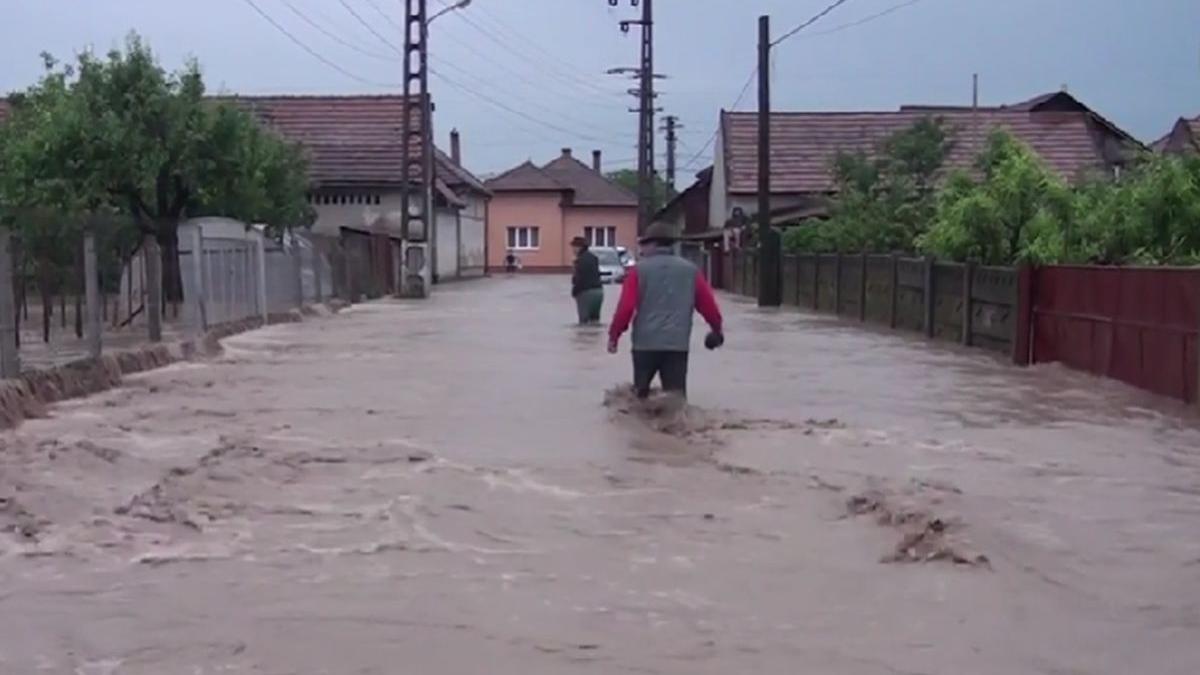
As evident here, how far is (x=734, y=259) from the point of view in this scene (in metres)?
52.5

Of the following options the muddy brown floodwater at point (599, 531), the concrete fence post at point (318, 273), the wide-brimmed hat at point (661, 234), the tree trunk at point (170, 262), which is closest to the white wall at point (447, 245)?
the concrete fence post at point (318, 273)

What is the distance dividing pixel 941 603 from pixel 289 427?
26.1 ft

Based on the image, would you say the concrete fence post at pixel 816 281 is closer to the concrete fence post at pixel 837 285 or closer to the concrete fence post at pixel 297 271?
the concrete fence post at pixel 837 285

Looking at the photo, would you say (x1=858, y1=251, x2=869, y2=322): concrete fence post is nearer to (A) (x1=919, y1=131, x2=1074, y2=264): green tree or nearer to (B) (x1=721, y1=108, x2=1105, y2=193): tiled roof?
(A) (x1=919, y1=131, x2=1074, y2=264): green tree

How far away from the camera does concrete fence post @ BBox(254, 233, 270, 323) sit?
29531 millimetres

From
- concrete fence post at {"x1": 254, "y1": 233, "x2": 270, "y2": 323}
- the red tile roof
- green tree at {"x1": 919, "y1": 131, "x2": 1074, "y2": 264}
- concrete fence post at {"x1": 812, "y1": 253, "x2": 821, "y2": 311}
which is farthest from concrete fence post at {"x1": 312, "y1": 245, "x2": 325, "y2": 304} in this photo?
the red tile roof

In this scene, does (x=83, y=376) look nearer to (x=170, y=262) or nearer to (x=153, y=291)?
(x=153, y=291)

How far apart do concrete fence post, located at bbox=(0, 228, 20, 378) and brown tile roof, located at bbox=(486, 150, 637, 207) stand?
80.7 meters

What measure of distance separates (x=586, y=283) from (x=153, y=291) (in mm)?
8853

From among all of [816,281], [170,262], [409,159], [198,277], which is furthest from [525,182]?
[198,277]

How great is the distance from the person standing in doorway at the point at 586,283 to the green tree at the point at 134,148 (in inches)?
343

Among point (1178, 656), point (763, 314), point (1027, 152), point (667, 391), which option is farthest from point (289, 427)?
point (763, 314)

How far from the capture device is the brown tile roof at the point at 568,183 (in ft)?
321

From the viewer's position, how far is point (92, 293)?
1853 centimetres
